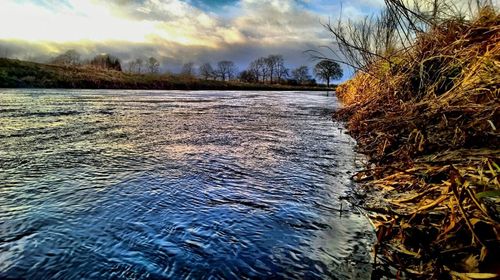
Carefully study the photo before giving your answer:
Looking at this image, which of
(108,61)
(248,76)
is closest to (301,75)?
(248,76)

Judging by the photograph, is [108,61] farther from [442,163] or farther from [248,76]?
[442,163]

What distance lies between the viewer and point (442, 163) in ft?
7.51

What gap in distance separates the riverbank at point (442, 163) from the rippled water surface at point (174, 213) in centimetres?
23

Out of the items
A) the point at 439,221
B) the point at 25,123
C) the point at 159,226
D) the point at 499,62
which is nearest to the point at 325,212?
the point at 439,221

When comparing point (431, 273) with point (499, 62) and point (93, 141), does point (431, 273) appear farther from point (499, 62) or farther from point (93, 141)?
point (93, 141)

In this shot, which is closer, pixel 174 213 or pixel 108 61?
pixel 174 213

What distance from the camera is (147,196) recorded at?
7.66ft

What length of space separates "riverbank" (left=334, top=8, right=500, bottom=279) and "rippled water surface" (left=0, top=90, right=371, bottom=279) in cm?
23

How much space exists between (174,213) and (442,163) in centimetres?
181

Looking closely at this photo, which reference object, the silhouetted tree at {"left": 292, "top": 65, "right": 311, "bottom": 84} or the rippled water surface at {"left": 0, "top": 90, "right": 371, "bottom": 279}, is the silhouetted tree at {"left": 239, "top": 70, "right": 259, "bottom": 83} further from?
the rippled water surface at {"left": 0, "top": 90, "right": 371, "bottom": 279}

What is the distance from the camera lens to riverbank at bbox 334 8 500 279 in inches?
56.2

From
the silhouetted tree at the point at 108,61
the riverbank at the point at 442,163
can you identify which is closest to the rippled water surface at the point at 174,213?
the riverbank at the point at 442,163

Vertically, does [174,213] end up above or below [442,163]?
below

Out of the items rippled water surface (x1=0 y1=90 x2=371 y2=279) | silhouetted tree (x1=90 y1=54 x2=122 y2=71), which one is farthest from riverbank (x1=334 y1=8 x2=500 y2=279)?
silhouetted tree (x1=90 y1=54 x2=122 y2=71)
